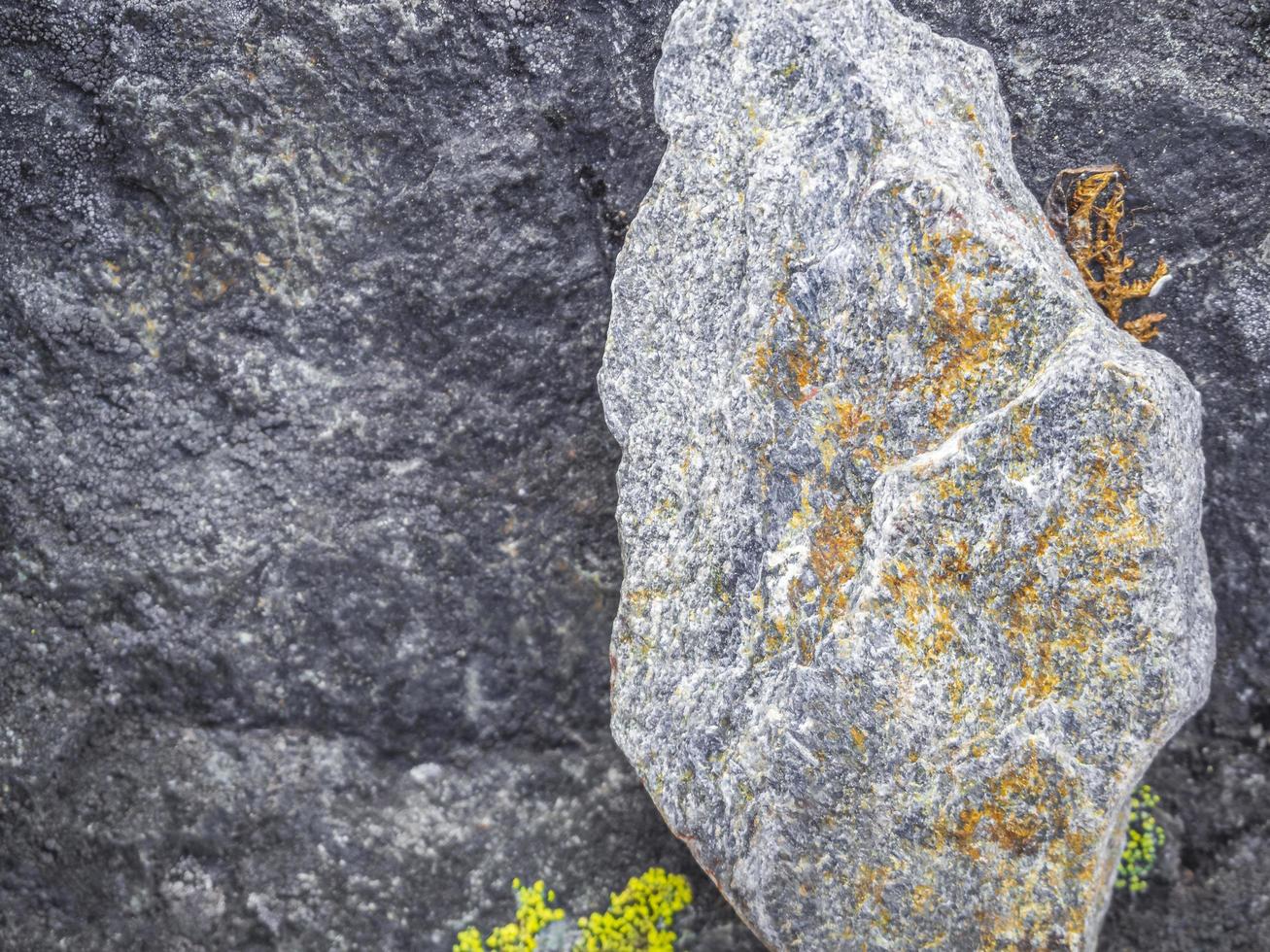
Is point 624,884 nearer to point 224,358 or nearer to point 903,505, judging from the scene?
point 903,505

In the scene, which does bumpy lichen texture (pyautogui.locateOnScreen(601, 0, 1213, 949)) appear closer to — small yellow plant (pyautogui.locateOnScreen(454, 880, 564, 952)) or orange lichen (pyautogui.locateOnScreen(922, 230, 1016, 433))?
orange lichen (pyautogui.locateOnScreen(922, 230, 1016, 433))

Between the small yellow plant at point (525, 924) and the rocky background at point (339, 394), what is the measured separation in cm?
5

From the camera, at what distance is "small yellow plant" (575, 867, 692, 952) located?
2.99 m

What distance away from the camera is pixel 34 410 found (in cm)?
271

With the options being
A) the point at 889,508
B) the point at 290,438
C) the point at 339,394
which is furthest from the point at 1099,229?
the point at 290,438

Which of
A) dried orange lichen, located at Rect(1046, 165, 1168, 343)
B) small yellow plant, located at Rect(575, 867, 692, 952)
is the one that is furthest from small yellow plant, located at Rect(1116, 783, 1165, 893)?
dried orange lichen, located at Rect(1046, 165, 1168, 343)

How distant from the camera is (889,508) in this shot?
2094 mm

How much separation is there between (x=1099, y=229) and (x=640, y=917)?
235 centimetres

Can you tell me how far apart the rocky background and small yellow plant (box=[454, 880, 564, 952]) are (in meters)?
0.05

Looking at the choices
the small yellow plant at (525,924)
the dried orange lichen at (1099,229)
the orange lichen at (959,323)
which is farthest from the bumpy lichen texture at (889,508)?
the small yellow plant at (525,924)

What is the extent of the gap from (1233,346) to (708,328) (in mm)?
1516

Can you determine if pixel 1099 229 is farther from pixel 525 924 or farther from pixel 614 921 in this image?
pixel 525 924

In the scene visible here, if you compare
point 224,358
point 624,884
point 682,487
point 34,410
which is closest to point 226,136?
point 224,358

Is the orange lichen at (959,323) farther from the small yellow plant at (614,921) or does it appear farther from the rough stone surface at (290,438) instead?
the small yellow plant at (614,921)
